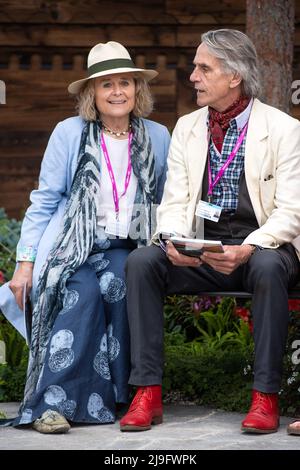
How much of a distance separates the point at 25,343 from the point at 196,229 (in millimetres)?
1350

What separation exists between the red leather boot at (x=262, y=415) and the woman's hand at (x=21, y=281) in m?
1.24

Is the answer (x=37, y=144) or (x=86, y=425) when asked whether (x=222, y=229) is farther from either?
(x=37, y=144)

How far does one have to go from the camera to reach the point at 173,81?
9.74 metres

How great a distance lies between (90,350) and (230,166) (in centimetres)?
105

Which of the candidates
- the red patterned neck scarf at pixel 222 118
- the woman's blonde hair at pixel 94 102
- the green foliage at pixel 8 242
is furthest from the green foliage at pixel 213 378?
the green foliage at pixel 8 242

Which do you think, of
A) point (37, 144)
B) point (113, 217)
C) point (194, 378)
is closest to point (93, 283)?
point (113, 217)

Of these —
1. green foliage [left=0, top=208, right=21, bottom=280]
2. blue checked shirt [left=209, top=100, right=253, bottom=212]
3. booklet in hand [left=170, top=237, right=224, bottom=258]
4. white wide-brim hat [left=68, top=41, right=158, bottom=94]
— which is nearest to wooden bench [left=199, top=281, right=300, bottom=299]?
booklet in hand [left=170, top=237, right=224, bottom=258]

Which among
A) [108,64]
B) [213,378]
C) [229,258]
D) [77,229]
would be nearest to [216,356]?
[213,378]

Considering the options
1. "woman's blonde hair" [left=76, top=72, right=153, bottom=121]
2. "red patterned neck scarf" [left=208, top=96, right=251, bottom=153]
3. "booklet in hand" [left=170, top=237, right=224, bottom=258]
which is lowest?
"booklet in hand" [left=170, top=237, right=224, bottom=258]

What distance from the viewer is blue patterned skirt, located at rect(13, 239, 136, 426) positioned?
6152mm

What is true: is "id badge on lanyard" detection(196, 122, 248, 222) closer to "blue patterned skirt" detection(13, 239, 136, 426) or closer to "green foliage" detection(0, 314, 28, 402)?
"blue patterned skirt" detection(13, 239, 136, 426)

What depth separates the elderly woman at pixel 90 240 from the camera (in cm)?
622

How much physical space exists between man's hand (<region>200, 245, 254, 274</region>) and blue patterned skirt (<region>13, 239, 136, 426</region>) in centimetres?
55

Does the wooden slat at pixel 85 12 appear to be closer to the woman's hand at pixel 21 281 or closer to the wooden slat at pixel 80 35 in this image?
the wooden slat at pixel 80 35
